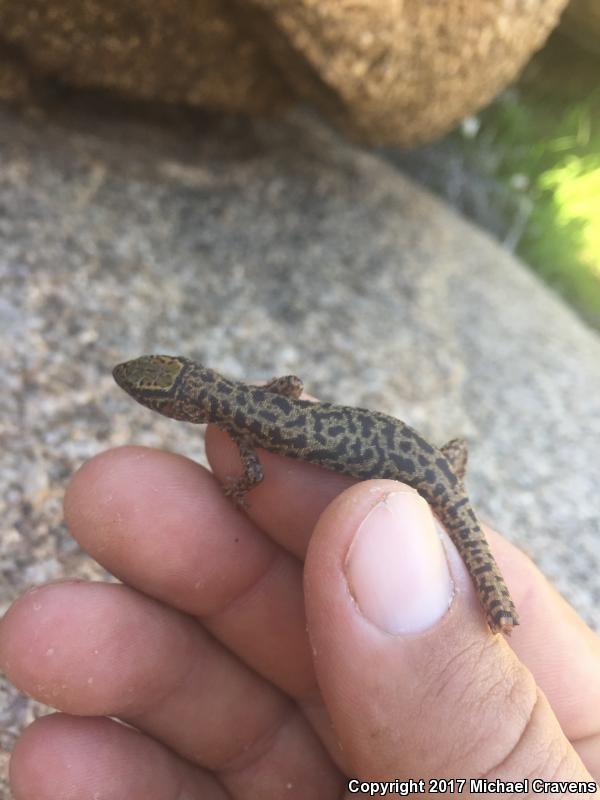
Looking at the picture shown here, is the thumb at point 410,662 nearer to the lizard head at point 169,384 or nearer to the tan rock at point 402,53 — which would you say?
the lizard head at point 169,384

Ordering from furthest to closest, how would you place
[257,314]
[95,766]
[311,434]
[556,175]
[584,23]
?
[556,175]
[584,23]
[257,314]
[311,434]
[95,766]

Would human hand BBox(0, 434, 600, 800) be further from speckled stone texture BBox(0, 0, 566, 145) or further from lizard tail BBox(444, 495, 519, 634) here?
speckled stone texture BBox(0, 0, 566, 145)

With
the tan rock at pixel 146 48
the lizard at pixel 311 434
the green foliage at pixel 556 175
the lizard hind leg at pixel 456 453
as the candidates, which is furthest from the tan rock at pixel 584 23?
the lizard at pixel 311 434

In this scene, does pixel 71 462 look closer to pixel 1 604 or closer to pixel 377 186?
pixel 1 604

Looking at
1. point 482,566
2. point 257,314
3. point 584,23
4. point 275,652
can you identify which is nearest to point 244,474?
point 275,652

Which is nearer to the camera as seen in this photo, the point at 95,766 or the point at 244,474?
the point at 95,766

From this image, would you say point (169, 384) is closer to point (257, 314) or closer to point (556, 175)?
point (257, 314)

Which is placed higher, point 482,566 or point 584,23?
point 584,23
